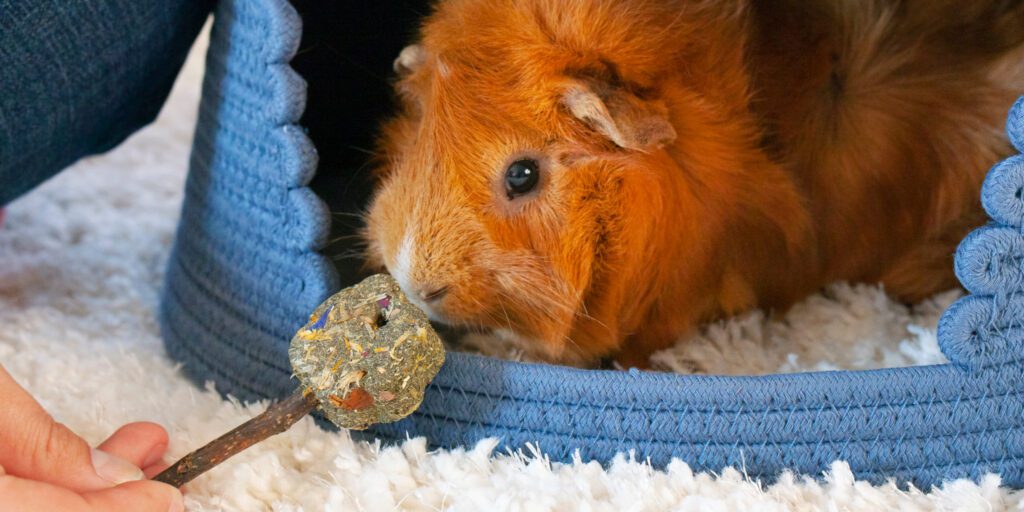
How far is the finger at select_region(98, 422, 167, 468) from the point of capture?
3.18 feet

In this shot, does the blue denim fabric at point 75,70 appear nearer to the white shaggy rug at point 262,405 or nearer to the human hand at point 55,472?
the white shaggy rug at point 262,405

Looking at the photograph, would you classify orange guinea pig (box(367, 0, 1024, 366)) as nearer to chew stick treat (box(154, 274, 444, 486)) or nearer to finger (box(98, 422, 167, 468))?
chew stick treat (box(154, 274, 444, 486))

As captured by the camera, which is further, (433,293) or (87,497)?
(433,293)

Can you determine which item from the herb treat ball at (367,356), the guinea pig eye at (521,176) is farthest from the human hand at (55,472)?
the guinea pig eye at (521,176)

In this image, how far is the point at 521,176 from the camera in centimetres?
110

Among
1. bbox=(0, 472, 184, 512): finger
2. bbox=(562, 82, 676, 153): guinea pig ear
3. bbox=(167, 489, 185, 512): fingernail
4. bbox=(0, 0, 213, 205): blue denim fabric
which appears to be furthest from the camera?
bbox=(0, 0, 213, 205): blue denim fabric

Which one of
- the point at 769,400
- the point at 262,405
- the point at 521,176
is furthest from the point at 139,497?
the point at 769,400

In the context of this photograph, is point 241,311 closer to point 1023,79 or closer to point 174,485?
point 174,485

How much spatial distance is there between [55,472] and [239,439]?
168mm

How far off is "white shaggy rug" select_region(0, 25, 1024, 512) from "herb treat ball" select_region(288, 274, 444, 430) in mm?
91

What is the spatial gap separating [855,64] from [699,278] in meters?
Result: 0.40

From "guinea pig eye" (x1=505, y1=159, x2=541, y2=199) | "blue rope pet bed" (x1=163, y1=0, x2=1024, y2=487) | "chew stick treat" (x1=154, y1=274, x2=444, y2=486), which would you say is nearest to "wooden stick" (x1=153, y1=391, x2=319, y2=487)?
"chew stick treat" (x1=154, y1=274, x2=444, y2=486)

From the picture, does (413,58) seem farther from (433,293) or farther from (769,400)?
(769,400)

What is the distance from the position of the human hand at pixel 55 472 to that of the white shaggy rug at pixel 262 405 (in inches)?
3.0
